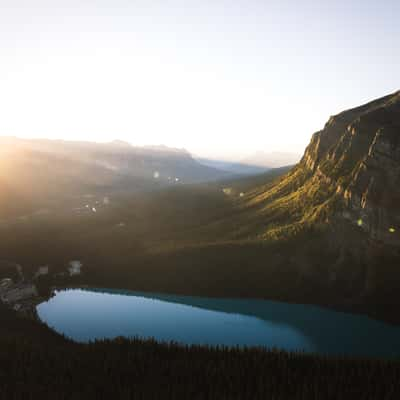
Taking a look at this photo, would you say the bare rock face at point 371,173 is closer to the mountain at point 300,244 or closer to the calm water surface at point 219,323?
the mountain at point 300,244

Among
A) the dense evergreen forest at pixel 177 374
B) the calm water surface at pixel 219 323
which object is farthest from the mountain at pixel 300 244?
the dense evergreen forest at pixel 177 374

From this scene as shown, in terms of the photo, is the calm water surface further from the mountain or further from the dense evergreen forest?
the dense evergreen forest

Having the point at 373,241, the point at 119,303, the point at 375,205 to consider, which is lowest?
the point at 119,303

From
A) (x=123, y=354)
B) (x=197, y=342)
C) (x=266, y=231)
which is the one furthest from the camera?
(x=266, y=231)

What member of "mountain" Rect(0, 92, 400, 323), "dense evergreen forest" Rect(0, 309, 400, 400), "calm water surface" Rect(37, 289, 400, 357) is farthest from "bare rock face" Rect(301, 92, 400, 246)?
"dense evergreen forest" Rect(0, 309, 400, 400)

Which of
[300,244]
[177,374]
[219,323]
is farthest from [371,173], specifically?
[177,374]

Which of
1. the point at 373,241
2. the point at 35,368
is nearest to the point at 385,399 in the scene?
the point at 35,368

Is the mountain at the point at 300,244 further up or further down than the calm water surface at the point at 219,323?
further up

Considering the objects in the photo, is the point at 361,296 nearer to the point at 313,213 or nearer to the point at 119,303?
the point at 313,213
